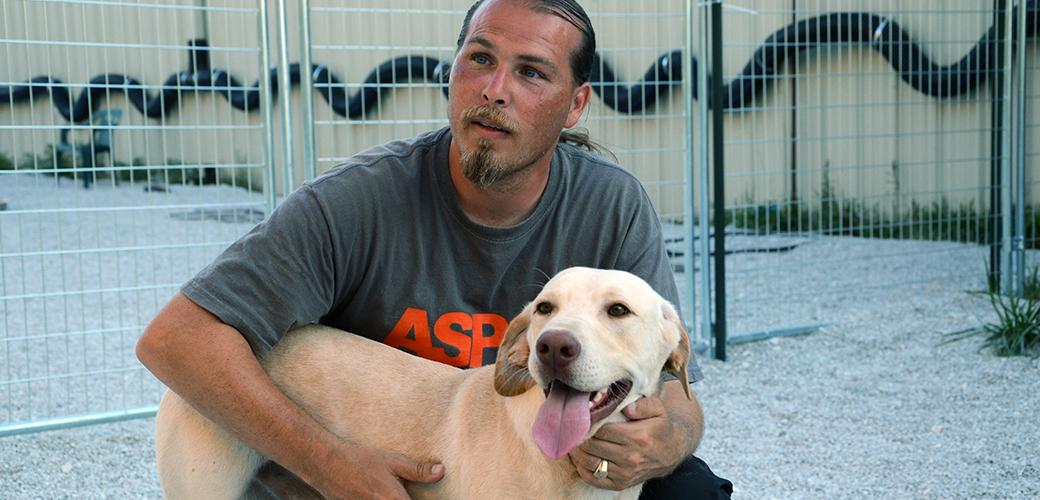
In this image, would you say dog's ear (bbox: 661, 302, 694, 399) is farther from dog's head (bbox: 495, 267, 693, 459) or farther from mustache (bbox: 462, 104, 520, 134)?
mustache (bbox: 462, 104, 520, 134)

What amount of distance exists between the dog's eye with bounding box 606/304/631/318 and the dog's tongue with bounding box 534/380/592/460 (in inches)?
7.8

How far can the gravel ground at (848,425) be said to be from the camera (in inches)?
136

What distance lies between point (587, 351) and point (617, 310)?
0.69 feet

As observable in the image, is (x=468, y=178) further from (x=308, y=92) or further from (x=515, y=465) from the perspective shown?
(x=308, y=92)

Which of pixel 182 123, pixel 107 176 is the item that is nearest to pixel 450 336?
pixel 182 123

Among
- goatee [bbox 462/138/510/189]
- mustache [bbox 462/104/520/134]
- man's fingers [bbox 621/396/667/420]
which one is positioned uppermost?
mustache [bbox 462/104/520/134]

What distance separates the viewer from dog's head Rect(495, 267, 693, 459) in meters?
1.74

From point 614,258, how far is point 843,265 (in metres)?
5.07

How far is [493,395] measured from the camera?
2119 mm

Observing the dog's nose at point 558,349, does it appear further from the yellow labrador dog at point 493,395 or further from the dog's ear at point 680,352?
the dog's ear at point 680,352

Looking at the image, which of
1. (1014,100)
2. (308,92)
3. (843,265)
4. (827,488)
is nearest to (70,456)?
(308,92)

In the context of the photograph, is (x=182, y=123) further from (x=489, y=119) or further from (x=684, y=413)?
(x=684, y=413)

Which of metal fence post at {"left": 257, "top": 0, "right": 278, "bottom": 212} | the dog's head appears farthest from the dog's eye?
metal fence post at {"left": 257, "top": 0, "right": 278, "bottom": 212}

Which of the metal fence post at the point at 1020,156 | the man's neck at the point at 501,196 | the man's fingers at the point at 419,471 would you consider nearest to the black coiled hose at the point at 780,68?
the metal fence post at the point at 1020,156
